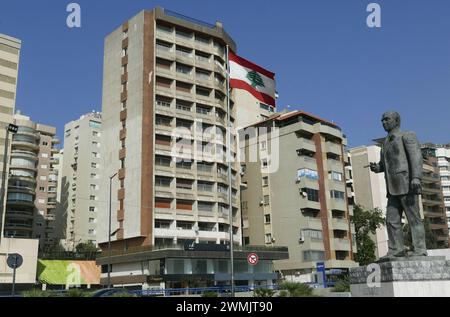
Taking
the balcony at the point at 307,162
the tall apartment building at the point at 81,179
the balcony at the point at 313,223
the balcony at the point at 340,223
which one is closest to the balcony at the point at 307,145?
the balcony at the point at 307,162

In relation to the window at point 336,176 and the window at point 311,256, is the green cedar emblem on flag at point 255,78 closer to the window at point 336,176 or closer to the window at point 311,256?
the window at point 311,256

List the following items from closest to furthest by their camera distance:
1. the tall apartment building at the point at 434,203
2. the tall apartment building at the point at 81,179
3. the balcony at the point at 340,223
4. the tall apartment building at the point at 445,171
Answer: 1. the balcony at the point at 340,223
2. the tall apartment building at the point at 81,179
3. the tall apartment building at the point at 434,203
4. the tall apartment building at the point at 445,171

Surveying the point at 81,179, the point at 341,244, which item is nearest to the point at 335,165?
the point at 341,244

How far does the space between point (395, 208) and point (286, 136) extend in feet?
185

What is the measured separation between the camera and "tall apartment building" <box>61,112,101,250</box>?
103 metres

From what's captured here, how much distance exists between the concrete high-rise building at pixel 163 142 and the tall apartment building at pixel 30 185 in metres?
26.5

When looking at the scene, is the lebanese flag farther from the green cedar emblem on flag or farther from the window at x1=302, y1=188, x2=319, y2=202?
the window at x1=302, y1=188, x2=319, y2=202

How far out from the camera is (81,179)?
10719cm

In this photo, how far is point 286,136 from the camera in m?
70.9

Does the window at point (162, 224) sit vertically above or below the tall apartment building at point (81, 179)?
below

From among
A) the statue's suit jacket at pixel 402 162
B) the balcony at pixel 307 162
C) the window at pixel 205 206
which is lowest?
the statue's suit jacket at pixel 402 162

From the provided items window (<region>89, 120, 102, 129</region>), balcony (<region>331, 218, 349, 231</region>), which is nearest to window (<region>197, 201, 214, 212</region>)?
balcony (<region>331, 218, 349, 231</region>)

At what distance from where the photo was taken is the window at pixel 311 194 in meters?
66.7
